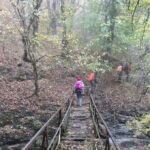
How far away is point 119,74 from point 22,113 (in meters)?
15.9

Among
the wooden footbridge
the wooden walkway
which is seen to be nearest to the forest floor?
the wooden footbridge

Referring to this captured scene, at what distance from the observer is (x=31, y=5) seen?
23000 mm

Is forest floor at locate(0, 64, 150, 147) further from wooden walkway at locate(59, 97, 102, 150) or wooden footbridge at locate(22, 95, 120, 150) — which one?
wooden walkway at locate(59, 97, 102, 150)

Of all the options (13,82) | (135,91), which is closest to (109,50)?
(135,91)

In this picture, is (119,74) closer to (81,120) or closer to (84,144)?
(81,120)

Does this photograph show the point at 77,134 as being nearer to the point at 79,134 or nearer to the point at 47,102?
the point at 79,134

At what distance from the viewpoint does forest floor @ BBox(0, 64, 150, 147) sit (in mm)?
18733

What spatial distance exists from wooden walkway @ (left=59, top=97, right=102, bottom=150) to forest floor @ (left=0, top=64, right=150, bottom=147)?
2.58 meters

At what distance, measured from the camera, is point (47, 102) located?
2472cm

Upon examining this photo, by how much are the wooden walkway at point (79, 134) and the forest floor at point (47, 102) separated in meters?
2.58

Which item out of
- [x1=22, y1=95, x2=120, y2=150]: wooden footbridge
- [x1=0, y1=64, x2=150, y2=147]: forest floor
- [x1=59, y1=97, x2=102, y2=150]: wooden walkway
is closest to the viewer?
[x1=22, y1=95, x2=120, y2=150]: wooden footbridge

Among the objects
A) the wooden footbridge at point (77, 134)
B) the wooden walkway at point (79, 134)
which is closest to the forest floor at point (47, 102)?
the wooden footbridge at point (77, 134)

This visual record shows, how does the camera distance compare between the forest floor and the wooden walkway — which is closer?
the wooden walkway

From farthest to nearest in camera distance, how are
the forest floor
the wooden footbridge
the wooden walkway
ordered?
the forest floor
the wooden walkway
the wooden footbridge
